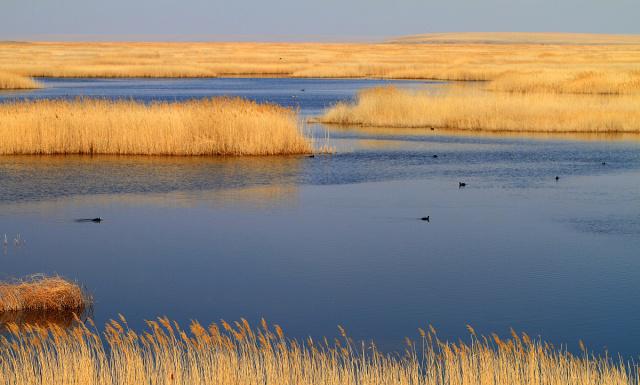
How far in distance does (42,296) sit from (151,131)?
11890 millimetres

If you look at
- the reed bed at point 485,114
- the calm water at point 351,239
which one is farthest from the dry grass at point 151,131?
the reed bed at point 485,114

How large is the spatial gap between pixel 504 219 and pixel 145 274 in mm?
5709

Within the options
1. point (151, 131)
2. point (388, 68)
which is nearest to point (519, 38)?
point (388, 68)

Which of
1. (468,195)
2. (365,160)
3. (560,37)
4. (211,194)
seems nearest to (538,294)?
Result: (468,195)

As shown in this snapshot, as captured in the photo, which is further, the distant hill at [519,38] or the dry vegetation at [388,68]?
the distant hill at [519,38]

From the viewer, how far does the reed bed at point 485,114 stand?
2662 centimetres

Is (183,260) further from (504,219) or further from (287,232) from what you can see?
(504,219)

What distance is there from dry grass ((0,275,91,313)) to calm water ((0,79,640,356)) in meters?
0.29

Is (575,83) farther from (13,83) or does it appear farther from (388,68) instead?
(388,68)

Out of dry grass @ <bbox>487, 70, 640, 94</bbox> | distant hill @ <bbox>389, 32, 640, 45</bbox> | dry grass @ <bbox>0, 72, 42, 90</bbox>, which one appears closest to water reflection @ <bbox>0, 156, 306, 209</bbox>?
dry grass @ <bbox>487, 70, 640, 94</bbox>

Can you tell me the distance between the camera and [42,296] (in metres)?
8.71

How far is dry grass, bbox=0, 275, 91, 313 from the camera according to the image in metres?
8.62

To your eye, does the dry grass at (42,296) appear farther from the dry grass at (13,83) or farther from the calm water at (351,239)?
the dry grass at (13,83)

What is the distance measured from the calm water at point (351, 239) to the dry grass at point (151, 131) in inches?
23.3
